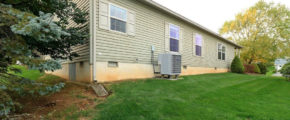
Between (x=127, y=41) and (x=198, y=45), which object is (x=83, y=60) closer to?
(x=127, y=41)

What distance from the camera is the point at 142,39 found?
6.46m

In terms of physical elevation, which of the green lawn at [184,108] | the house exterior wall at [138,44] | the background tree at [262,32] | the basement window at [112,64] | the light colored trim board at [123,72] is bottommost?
the green lawn at [184,108]

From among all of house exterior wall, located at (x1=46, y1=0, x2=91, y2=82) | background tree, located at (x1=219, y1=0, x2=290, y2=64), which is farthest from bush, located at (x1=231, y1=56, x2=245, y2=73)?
house exterior wall, located at (x1=46, y1=0, x2=91, y2=82)

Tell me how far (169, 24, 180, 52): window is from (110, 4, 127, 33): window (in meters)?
3.16

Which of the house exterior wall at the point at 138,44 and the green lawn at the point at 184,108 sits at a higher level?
the house exterior wall at the point at 138,44

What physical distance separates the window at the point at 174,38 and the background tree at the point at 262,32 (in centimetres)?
1484

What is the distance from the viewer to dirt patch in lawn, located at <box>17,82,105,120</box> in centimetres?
270

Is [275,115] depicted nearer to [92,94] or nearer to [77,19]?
[92,94]

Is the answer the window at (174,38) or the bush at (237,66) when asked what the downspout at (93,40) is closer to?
the window at (174,38)

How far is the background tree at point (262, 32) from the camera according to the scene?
17.3 m

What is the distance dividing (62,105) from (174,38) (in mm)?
6539

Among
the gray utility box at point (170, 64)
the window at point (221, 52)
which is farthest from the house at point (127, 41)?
the window at point (221, 52)

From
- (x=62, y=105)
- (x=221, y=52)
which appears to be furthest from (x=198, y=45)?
(x=62, y=105)

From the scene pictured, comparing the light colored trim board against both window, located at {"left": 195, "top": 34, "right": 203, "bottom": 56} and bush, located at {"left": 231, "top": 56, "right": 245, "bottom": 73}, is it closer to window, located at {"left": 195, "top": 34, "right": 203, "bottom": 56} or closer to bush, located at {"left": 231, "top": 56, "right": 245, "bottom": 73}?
window, located at {"left": 195, "top": 34, "right": 203, "bottom": 56}
